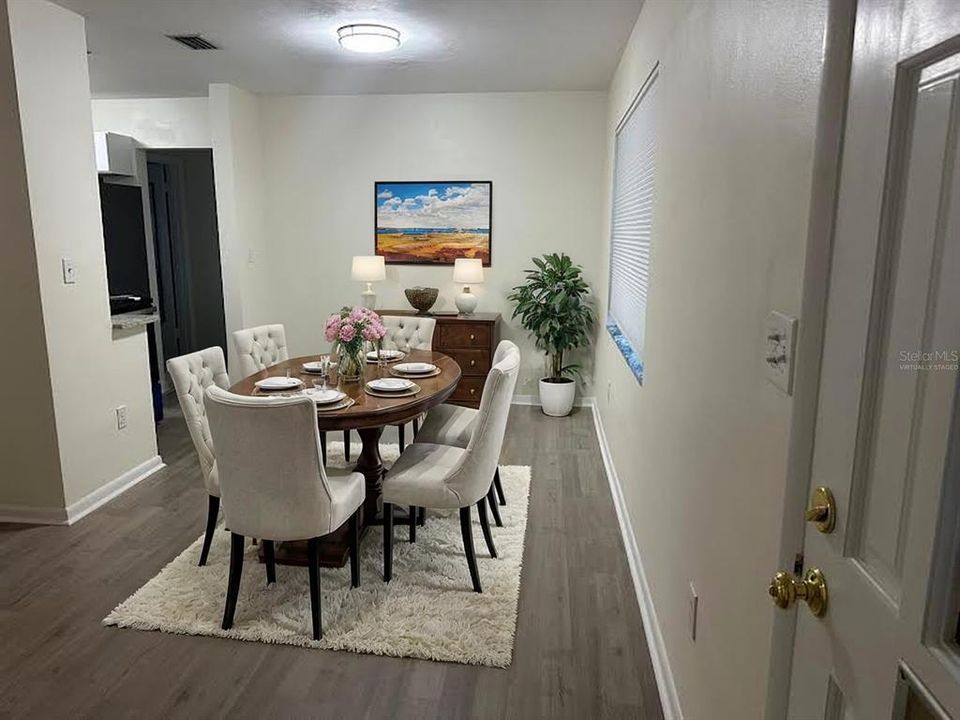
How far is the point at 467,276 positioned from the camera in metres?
5.26

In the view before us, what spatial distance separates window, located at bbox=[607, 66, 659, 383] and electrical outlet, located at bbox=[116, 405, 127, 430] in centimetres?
277

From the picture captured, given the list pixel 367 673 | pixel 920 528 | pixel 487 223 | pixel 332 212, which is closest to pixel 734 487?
pixel 920 528

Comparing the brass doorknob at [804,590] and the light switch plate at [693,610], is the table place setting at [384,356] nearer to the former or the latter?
the light switch plate at [693,610]

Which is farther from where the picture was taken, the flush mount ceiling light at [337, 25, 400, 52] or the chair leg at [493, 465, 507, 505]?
the flush mount ceiling light at [337, 25, 400, 52]

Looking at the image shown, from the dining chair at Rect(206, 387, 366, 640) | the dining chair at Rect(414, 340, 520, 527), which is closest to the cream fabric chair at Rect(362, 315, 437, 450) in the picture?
the dining chair at Rect(414, 340, 520, 527)

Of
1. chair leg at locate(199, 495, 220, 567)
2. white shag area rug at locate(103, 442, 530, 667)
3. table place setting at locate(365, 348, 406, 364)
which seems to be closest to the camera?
white shag area rug at locate(103, 442, 530, 667)

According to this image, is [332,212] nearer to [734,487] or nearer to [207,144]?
[207,144]

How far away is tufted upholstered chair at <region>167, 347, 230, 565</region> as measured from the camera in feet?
8.71

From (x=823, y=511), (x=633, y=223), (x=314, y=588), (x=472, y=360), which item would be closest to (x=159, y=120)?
(x=472, y=360)

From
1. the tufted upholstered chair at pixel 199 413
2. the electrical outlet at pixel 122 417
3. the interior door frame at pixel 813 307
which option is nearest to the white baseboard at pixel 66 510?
the electrical outlet at pixel 122 417

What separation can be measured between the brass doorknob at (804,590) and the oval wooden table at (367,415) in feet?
5.66

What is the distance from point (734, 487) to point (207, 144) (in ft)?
17.1

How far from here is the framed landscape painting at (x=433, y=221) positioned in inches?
216

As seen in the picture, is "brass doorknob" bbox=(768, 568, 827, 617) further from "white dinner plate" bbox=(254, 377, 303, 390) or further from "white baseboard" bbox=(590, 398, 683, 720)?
"white dinner plate" bbox=(254, 377, 303, 390)
